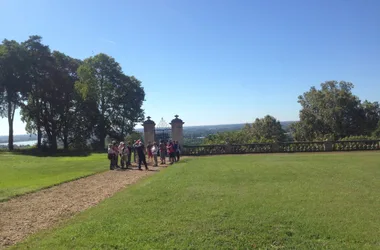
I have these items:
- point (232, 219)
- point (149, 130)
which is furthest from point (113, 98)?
point (232, 219)

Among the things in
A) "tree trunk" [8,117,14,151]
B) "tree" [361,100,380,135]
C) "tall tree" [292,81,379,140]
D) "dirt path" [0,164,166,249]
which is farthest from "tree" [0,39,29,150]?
"tree" [361,100,380,135]

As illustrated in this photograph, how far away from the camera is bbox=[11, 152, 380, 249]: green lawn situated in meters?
5.65

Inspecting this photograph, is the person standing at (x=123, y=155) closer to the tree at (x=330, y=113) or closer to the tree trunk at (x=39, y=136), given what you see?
the tree trunk at (x=39, y=136)

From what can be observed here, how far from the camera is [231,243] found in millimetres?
5570

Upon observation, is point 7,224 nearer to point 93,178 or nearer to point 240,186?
point 240,186

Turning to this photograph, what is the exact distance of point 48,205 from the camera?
9.63 m

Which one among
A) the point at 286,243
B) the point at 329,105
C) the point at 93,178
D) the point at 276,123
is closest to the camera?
the point at 286,243

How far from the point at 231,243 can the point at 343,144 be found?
2245 cm

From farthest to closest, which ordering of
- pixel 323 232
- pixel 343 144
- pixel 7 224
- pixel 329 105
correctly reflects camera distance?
1. pixel 329 105
2. pixel 343 144
3. pixel 7 224
4. pixel 323 232

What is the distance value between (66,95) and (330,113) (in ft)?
112

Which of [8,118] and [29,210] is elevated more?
[8,118]

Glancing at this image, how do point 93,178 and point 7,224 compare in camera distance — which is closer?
point 7,224

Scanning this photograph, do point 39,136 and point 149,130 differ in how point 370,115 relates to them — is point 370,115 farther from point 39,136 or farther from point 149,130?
point 39,136

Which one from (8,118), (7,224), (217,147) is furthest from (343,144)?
(8,118)
